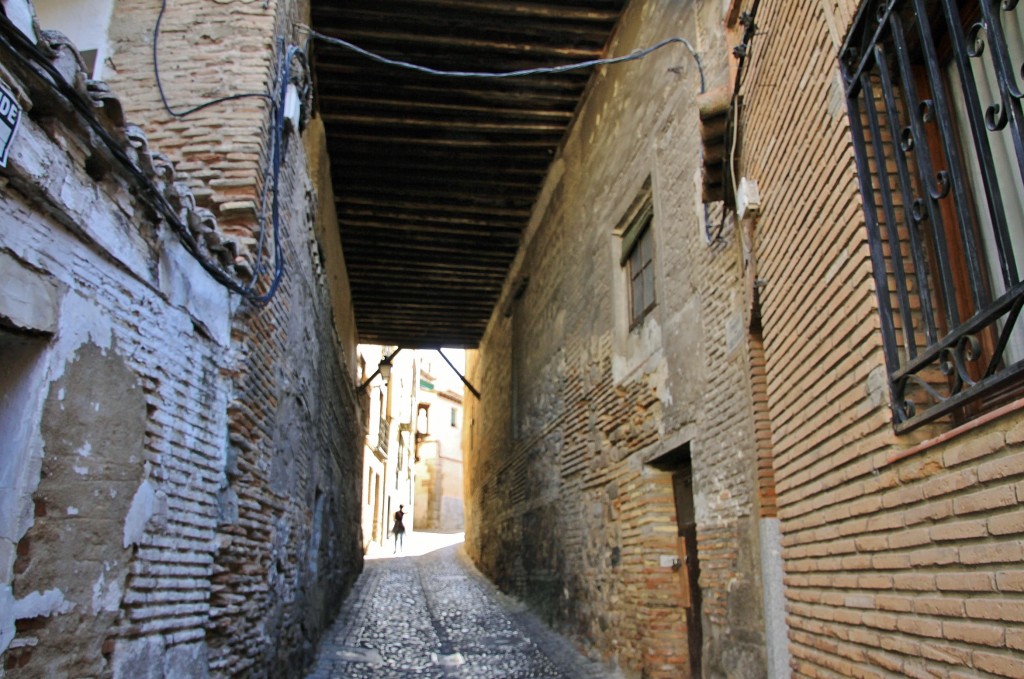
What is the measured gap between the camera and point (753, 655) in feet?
14.0

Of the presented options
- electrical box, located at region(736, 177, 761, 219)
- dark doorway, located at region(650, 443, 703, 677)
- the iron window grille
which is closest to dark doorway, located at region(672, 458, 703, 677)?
Answer: dark doorway, located at region(650, 443, 703, 677)

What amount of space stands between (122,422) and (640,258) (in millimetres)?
4732

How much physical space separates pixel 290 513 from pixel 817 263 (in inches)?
174

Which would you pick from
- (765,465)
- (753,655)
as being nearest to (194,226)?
(765,465)

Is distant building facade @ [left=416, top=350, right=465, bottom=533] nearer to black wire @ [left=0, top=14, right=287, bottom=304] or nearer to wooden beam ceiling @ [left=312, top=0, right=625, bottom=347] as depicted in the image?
wooden beam ceiling @ [left=312, top=0, right=625, bottom=347]

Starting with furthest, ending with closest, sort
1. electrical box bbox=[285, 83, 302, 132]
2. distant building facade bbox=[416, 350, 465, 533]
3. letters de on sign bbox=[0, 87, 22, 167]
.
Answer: distant building facade bbox=[416, 350, 465, 533] < electrical box bbox=[285, 83, 302, 132] < letters de on sign bbox=[0, 87, 22, 167]

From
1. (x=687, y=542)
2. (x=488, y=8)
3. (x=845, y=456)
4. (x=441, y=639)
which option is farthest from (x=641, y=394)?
(x=441, y=639)

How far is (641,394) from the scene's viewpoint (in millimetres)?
6359

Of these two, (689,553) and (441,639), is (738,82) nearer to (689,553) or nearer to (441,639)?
(689,553)

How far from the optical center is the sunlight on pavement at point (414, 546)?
64.2 ft

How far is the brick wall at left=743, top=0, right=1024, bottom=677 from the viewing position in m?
1.87

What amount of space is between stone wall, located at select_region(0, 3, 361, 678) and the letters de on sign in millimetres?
49

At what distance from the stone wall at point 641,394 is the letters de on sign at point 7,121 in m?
3.46

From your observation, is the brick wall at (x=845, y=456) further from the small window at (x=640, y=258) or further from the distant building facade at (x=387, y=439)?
the distant building facade at (x=387, y=439)
